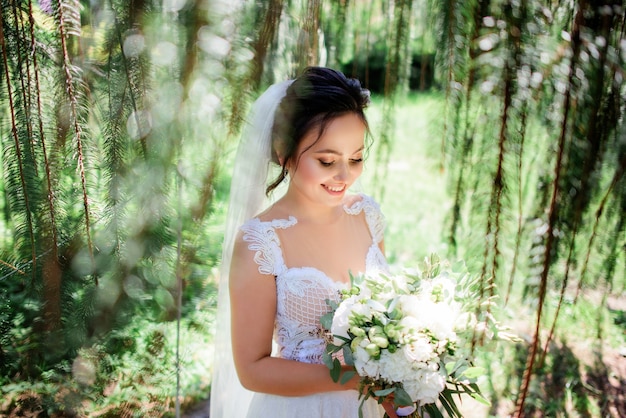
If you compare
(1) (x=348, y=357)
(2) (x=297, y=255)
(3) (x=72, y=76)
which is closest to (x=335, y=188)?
(2) (x=297, y=255)

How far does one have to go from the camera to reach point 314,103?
155cm

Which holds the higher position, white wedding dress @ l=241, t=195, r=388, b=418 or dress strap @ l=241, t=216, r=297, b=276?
dress strap @ l=241, t=216, r=297, b=276

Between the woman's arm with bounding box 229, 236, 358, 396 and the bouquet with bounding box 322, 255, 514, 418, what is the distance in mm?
102

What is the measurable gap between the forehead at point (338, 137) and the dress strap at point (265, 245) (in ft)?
0.82

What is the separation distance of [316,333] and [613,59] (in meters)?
1.00

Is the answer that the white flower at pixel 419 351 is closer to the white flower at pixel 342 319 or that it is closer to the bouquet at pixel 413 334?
the bouquet at pixel 413 334

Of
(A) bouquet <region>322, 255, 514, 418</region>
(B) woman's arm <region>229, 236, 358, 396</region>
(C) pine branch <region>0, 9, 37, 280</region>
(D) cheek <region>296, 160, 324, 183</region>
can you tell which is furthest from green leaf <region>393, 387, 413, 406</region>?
(C) pine branch <region>0, 9, 37, 280</region>

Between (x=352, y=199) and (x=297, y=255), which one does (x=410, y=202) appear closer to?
(x=352, y=199)

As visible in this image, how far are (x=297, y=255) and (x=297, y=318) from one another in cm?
→ 18

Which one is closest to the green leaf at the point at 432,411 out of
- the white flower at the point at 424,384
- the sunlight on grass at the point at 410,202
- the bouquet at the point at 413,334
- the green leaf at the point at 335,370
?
the bouquet at the point at 413,334

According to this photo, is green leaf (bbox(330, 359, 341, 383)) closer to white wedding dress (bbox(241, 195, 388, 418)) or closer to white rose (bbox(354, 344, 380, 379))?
white rose (bbox(354, 344, 380, 379))

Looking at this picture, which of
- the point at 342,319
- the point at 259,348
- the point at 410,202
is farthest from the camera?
the point at 410,202

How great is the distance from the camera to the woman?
149 cm

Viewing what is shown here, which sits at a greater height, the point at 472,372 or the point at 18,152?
the point at 18,152
